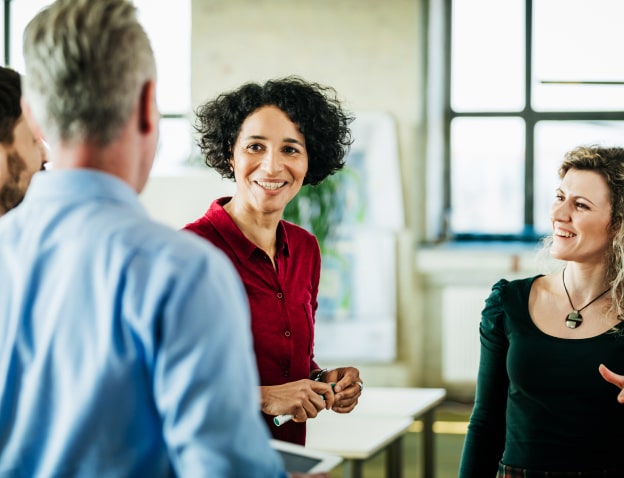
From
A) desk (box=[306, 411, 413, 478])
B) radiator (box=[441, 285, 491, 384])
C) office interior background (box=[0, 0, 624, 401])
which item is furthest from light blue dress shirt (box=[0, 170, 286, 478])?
radiator (box=[441, 285, 491, 384])

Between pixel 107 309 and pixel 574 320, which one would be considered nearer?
pixel 107 309

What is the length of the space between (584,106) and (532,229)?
3.26 ft

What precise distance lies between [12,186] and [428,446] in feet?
7.77

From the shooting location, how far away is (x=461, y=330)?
17.8 ft

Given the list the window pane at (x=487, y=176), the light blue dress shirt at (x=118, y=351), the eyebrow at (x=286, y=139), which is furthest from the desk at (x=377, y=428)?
the window pane at (x=487, y=176)

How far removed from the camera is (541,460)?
1.87 metres

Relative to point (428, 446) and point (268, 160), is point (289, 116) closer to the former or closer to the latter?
point (268, 160)

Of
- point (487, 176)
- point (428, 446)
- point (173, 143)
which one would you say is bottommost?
point (428, 446)

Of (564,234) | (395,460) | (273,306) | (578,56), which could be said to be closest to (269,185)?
(273,306)

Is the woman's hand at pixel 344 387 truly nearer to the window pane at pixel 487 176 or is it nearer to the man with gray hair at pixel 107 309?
the man with gray hair at pixel 107 309

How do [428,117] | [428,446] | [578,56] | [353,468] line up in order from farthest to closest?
[578,56] < [428,117] < [428,446] < [353,468]

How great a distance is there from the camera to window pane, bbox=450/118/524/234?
18.8ft

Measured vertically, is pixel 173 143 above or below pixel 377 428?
above

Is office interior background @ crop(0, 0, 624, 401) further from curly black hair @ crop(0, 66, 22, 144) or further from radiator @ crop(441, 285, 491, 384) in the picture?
curly black hair @ crop(0, 66, 22, 144)
